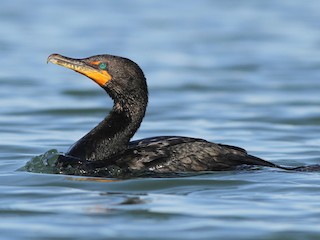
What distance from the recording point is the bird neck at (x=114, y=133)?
12.0 meters

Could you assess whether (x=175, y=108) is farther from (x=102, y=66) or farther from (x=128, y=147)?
(x=128, y=147)

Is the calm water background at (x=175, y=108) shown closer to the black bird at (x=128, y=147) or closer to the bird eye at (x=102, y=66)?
the black bird at (x=128, y=147)

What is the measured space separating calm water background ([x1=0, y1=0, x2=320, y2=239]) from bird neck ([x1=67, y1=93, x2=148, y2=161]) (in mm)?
653

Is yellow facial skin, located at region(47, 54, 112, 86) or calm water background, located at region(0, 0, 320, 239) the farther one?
yellow facial skin, located at region(47, 54, 112, 86)

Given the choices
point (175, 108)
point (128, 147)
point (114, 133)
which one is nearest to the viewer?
point (128, 147)

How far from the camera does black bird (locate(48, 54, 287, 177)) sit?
1161 centimetres

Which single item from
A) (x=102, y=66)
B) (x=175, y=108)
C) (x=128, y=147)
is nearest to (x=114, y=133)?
(x=128, y=147)

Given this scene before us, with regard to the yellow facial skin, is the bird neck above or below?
below

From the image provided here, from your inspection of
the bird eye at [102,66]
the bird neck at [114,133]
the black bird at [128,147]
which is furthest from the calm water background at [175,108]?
the bird eye at [102,66]

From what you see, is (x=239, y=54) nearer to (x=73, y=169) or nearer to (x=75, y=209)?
(x=73, y=169)

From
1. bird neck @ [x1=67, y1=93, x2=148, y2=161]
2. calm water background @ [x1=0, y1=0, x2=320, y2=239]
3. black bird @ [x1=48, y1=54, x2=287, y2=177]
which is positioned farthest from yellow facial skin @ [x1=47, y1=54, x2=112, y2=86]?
calm water background @ [x1=0, y1=0, x2=320, y2=239]

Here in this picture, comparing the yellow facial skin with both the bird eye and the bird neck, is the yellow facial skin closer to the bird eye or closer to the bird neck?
the bird eye

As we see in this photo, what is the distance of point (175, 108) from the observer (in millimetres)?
19406

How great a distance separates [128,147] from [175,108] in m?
7.45
